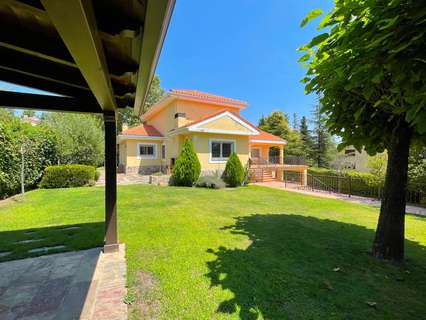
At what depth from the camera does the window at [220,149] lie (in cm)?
1566

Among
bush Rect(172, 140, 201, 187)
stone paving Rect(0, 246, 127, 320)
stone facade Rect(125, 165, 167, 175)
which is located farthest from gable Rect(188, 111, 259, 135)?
stone paving Rect(0, 246, 127, 320)

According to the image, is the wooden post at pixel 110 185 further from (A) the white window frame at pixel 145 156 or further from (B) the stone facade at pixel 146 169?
(A) the white window frame at pixel 145 156

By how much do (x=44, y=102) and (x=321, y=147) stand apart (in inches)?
1408

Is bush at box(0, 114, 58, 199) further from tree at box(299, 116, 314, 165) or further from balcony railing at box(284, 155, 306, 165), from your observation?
tree at box(299, 116, 314, 165)

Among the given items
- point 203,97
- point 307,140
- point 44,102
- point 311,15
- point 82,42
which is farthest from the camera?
point 307,140

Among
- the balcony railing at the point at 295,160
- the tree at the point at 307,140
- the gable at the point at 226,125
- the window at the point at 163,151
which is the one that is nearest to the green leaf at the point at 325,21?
the gable at the point at 226,125

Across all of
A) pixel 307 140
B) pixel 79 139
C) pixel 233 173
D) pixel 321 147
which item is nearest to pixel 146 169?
pixel 79 139

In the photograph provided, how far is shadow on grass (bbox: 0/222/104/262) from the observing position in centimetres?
412

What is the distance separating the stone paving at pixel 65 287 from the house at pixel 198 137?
11478 millimetres

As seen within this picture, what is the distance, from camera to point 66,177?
12.2m

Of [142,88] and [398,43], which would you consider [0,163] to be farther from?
[398,43]

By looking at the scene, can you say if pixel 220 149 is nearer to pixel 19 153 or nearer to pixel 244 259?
pixel 19 153

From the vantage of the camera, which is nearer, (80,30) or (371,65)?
(80,30)

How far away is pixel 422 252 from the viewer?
455 centimetres
